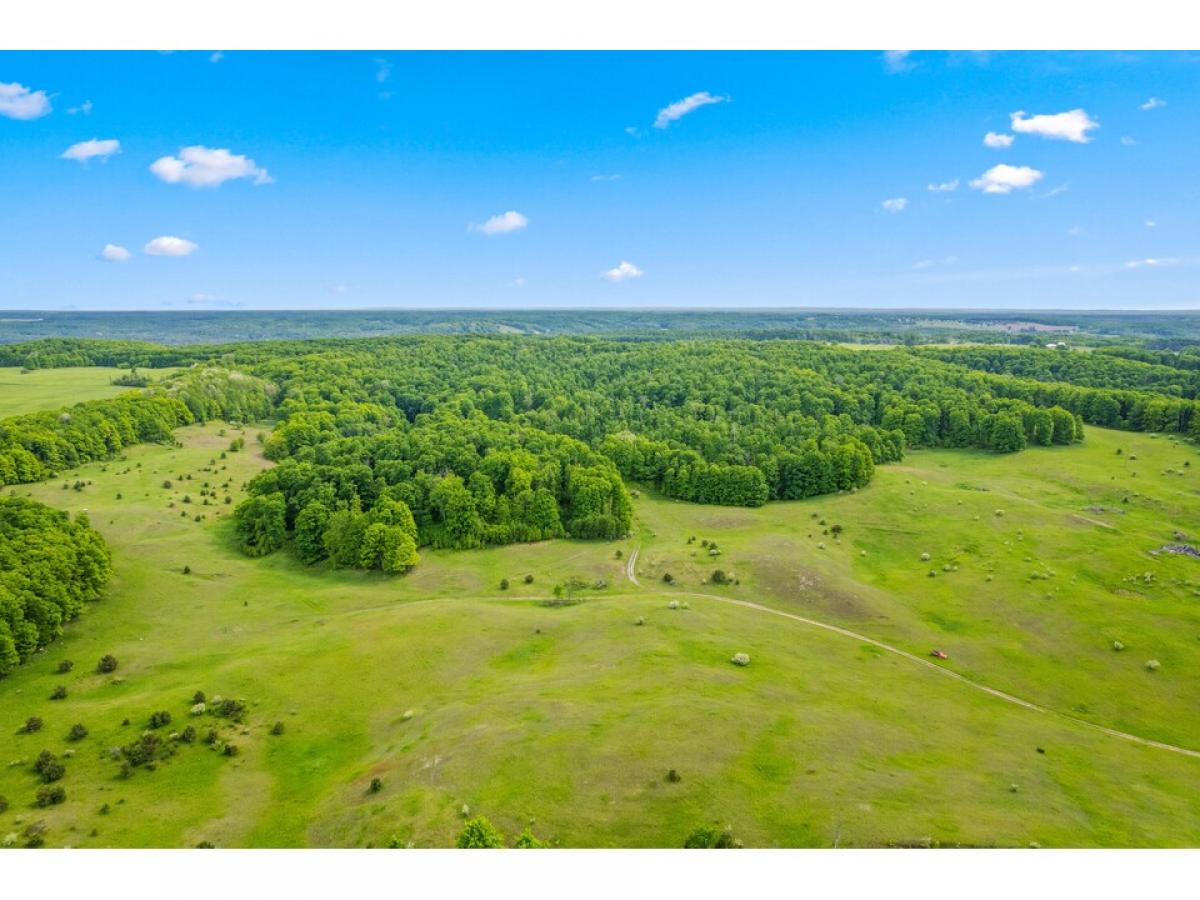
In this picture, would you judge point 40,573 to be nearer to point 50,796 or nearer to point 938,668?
point 50,796

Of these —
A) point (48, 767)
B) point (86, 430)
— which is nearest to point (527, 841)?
point (48, 767)

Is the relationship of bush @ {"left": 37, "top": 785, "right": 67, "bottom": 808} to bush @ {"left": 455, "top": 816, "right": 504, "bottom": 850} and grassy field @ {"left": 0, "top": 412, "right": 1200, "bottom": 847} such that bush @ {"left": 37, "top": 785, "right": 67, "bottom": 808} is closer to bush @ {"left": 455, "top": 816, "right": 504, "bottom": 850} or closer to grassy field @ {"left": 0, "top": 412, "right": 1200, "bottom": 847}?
grassy field @ {"left": 0, "top": 412, "right": 1200, "bottom": 847}

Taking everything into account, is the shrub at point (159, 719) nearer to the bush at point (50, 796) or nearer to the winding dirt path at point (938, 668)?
the bush at point (50, 796)

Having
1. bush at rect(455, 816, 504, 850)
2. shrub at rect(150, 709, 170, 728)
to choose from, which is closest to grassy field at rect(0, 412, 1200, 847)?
shrub at rect(150, 709, 170, 728)

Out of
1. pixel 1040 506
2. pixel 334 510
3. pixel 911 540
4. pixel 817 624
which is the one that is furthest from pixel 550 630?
pixel 1040 506

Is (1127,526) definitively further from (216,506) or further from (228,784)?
(216,506)

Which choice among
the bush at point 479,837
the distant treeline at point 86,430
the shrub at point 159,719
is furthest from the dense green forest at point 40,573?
the bush at point 479,837
